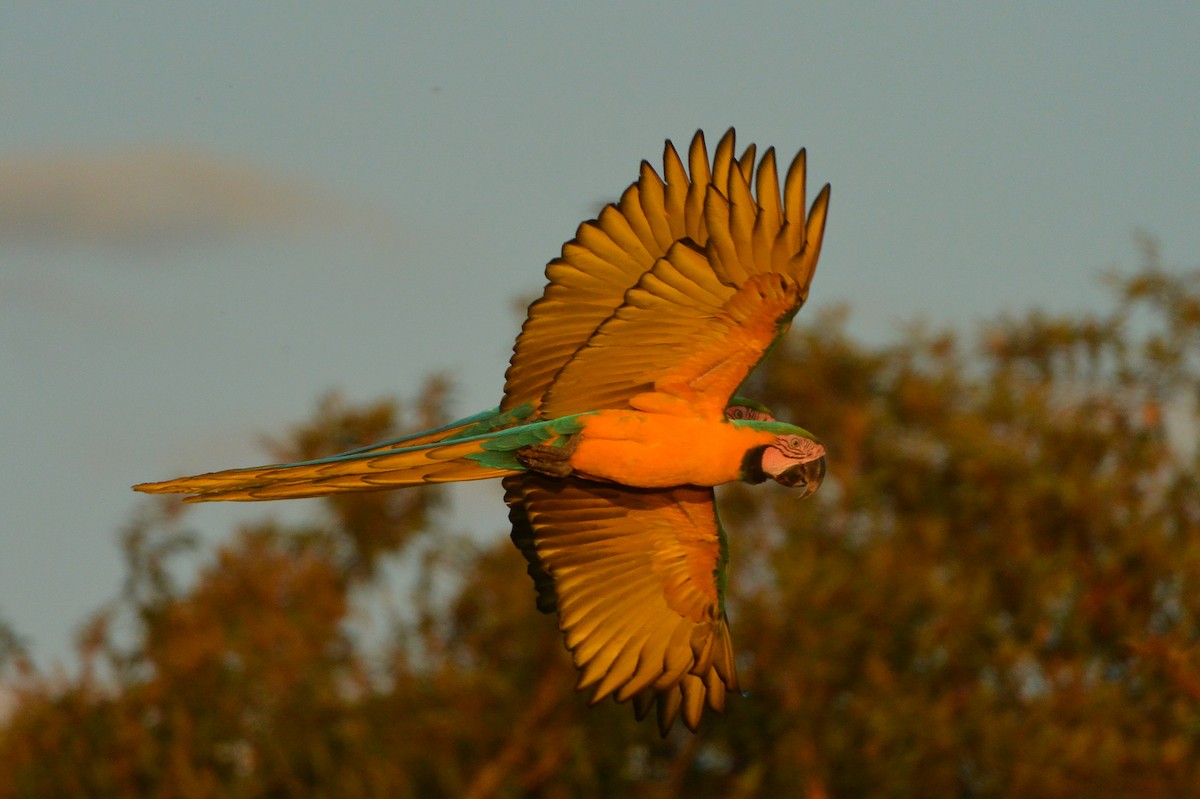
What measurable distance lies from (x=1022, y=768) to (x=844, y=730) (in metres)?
1.93

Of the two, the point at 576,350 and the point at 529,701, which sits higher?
the point at 576,350

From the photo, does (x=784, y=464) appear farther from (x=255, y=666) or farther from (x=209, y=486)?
(x=255, y=666)

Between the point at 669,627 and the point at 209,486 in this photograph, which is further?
the point at 669,627

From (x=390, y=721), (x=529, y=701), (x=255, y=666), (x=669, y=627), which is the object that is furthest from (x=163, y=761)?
(x=669, y=627)

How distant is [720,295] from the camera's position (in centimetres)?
563

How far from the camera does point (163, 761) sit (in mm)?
18172

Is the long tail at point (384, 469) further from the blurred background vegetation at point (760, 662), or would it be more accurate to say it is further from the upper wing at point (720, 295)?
the blurred background vegetation at point (760, 662)

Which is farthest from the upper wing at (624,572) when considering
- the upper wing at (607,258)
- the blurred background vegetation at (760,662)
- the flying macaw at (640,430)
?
the blurred background vegetation at (760,662)

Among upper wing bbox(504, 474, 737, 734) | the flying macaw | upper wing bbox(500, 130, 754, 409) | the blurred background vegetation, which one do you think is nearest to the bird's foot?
the flying macaw

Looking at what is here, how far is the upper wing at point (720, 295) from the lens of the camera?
5590mm

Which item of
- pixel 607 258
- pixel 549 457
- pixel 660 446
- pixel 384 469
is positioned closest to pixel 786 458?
pixel 660 446

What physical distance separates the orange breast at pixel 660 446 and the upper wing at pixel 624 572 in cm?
56

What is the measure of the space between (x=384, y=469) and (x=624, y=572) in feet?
4.19

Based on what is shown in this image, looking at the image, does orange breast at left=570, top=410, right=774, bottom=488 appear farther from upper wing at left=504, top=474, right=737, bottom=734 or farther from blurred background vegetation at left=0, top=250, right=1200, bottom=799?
blurred background vegetation at left=0, top=250, right=1200, bottom=799
